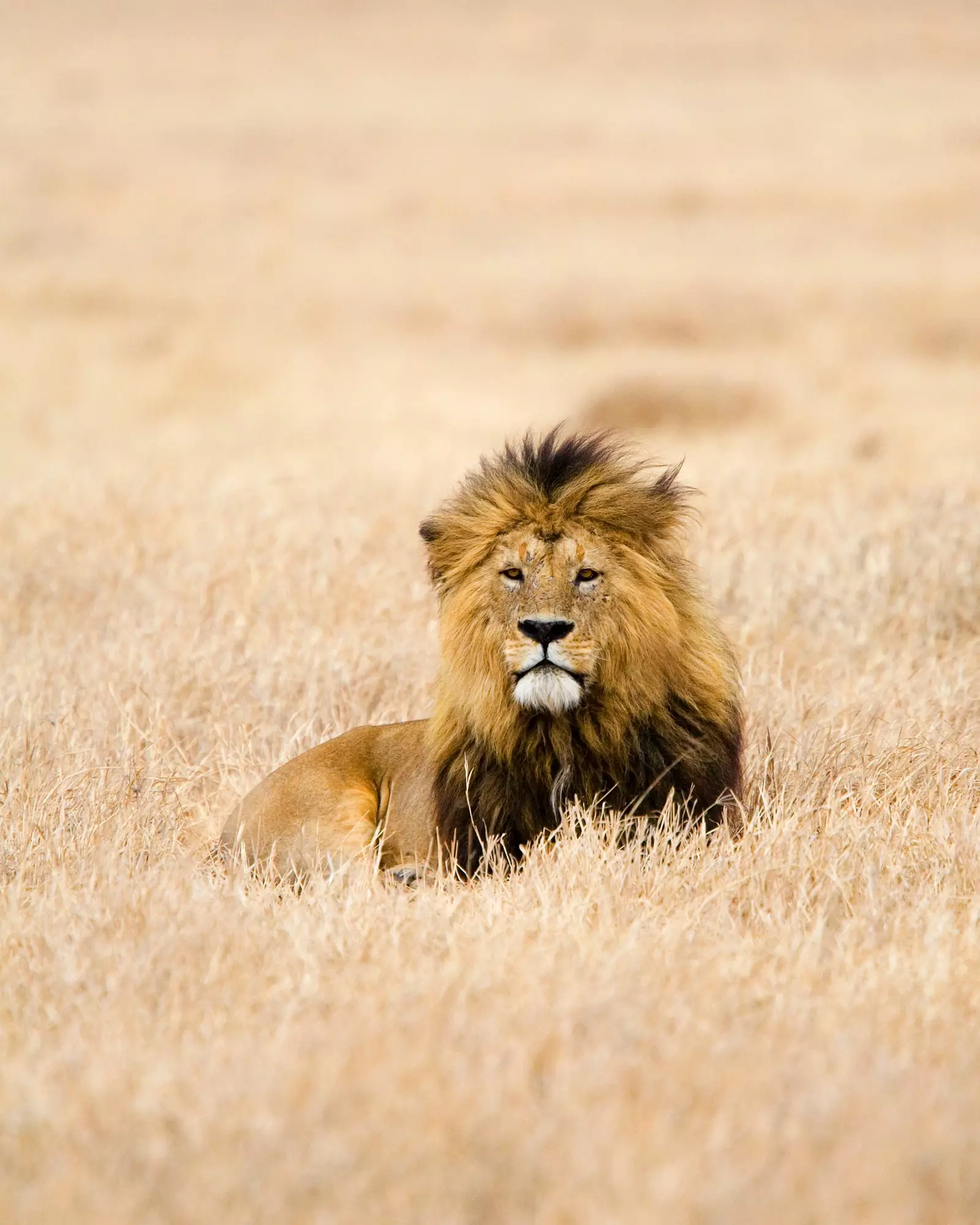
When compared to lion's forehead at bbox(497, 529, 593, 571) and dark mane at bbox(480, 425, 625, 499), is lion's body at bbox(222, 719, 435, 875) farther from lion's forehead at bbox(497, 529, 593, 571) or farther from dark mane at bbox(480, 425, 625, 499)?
dark mane at bbox(480, 425, 625, 499)

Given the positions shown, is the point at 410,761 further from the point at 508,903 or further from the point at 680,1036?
the point at 680,1036

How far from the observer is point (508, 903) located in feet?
12.0

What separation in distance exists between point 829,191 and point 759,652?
22706 millimetres

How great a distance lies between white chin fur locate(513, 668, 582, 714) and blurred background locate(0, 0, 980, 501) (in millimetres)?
6405

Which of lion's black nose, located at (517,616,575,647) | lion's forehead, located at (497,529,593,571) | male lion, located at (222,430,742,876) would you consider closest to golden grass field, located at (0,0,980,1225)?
male lion, located at (222,430,742,876)

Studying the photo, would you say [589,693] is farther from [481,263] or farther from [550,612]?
[481,263]

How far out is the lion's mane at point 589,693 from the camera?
4.08 m

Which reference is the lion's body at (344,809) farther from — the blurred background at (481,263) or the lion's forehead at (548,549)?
the blurred background at (481,263)

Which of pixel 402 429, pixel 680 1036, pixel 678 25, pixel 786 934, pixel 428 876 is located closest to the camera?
pixel 680 1036

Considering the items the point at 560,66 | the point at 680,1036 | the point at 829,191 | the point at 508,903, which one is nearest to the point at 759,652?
the point at 508,903

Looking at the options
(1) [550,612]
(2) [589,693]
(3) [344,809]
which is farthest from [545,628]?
(3) [344,809]

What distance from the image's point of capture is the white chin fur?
155 inches

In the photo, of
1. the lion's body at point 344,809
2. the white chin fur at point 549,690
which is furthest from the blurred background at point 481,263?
the white chin fur at point 549,690

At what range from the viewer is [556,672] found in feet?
12.9
